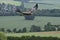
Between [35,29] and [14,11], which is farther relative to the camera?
[14,11]

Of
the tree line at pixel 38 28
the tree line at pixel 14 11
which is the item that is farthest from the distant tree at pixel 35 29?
the tree line at pixel 14 11

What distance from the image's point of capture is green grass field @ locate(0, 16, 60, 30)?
8.20 meters

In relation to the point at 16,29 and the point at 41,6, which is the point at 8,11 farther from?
the point at 41,6

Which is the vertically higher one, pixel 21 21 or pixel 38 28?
pixel 21 21

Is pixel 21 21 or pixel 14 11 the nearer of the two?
pixel 21 21

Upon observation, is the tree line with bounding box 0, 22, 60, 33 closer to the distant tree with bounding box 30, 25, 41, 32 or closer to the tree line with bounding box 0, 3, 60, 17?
the distant tree with bounding box 30, 25, 41, 32

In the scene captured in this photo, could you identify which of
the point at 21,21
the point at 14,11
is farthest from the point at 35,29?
the point at 14,11

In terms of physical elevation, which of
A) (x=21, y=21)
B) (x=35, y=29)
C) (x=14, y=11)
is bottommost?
(x=35, y=29)

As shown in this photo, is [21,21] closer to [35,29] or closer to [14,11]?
[14,11]

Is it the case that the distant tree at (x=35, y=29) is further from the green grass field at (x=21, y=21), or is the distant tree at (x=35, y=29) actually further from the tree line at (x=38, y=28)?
the green grass field at (x=21, y=21)

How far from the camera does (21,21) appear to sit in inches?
325

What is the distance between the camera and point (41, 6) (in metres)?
8.38

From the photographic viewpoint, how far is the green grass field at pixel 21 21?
8.20 meters

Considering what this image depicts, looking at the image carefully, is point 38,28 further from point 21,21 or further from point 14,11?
point 14,11
